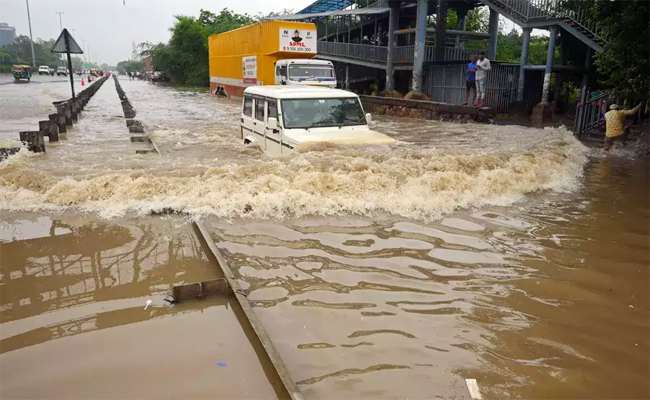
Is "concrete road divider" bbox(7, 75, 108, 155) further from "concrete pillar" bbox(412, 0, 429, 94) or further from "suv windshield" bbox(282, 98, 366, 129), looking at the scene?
"concrete pillar" bbox(412, 0, 429, 94)

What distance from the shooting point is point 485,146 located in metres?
11.3

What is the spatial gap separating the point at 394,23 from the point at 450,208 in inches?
824

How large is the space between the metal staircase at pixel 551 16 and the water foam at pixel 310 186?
400 inches

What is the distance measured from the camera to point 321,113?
884 cm

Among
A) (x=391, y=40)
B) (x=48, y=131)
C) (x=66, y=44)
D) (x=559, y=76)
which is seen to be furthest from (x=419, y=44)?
(x=48, y=131)

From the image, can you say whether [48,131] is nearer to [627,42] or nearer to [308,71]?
[308,71]

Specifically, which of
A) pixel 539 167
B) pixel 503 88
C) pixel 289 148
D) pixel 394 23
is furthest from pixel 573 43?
pixel 289 148

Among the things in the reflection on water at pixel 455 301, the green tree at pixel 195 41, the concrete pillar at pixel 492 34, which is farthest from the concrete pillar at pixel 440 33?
the green tree at pixel 195 41

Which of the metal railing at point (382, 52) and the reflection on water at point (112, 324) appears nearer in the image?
the reflection on water at point (112, 324)

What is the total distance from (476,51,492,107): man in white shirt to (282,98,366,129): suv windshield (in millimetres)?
9136

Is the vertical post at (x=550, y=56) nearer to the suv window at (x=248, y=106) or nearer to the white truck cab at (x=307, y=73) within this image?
the white truck cab at (x=307, y=73)

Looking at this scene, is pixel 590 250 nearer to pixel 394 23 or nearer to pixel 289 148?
pixel 289 148

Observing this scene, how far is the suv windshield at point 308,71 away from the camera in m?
19.5

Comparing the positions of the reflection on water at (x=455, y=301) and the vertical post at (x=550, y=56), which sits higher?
the vertical post at (x=550, y=56)
